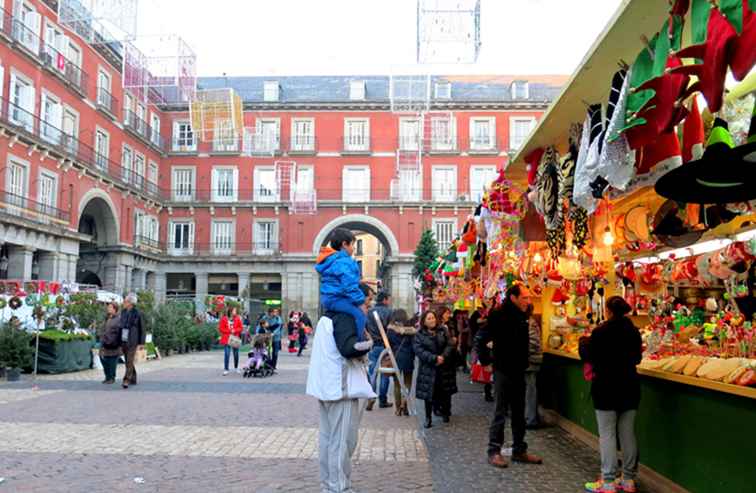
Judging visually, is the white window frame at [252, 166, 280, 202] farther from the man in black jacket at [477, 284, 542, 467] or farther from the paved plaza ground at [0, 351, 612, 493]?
the man in black jacket at [477, 284, 542, 467]

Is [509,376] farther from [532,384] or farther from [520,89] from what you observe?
[520,89]

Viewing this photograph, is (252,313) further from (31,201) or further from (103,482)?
(103,482)

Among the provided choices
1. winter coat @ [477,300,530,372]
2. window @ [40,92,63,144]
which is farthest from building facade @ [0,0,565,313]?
winter coat @ [477,300,530,372]

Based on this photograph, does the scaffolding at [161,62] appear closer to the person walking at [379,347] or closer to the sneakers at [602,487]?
the person walking at [379,347]

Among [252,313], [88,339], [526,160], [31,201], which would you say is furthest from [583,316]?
[252,313]

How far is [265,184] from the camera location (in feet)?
140

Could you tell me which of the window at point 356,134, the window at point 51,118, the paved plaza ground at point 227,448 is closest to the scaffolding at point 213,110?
the window at point 51,118

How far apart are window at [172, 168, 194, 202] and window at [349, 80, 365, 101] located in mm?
12138

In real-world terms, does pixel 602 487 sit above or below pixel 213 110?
below

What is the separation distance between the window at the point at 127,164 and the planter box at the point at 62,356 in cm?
2266

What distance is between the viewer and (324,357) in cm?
456

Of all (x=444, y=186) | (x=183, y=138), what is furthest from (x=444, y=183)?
(x=183, y=138)

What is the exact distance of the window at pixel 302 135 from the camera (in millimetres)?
42500

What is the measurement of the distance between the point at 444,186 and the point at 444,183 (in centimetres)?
21
